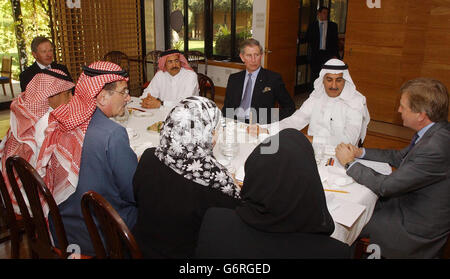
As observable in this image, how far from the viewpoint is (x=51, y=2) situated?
5422 mm

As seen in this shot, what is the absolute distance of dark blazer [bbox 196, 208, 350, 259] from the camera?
1.20 m

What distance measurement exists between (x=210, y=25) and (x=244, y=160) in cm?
542

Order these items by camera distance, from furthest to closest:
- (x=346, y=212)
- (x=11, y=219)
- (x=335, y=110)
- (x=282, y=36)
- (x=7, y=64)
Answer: (x=282, y=36) → (x=7, y=64) → (x=335, y=110) → (x=11, y=219) → (x=346, y=212)

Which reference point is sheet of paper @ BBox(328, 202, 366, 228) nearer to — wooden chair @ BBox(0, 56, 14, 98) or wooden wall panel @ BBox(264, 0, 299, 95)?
wooden wall panel @ BBox(264, 0, 299, 95)

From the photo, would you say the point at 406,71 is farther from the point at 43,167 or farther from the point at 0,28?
the point at 0,28

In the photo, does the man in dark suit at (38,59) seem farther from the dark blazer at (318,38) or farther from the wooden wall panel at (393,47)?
the dark blazer at (318,38)

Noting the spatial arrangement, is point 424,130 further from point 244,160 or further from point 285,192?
point 285,192

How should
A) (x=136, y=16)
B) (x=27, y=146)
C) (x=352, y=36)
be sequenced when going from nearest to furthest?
(x=27, y=146) < (x=352, y=36) < (x=136, y=16)

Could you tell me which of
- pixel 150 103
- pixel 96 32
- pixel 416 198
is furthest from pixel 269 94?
pixel 96 32

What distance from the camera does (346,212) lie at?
5.49ft

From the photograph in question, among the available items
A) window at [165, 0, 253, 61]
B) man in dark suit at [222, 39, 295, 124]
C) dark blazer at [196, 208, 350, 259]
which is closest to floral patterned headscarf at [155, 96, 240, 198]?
dark blazer at [196, 208, 350, 259]

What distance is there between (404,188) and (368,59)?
4.06 metres

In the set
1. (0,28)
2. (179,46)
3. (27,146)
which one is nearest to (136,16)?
(179,46)

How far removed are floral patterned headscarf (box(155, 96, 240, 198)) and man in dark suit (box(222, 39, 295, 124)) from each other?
1.87m
